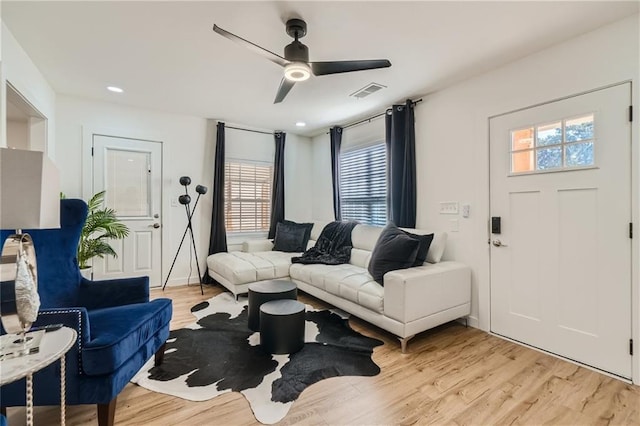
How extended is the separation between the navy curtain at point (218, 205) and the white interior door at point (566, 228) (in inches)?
146

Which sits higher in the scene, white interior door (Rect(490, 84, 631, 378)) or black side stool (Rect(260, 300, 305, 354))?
white interior door (Rect(490, 84, 631, 378))

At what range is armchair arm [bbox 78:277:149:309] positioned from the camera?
→ 6.86ft

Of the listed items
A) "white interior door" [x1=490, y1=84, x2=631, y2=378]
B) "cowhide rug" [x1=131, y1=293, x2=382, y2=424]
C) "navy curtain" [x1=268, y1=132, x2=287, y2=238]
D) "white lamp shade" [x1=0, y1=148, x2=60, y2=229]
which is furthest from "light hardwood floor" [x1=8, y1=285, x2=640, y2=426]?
"navy curtain" [x1=268, y1=132, x2=287, y2=238]

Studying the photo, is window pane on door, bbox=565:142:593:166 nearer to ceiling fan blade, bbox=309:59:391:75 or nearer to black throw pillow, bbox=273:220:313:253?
ceiling fan blade, bbox=309:59:391:75

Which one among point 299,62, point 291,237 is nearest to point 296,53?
point 299,62

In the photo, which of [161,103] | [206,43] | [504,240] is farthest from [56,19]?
[504,240]

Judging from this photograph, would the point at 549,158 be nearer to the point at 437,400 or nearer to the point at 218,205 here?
the point at 437,400

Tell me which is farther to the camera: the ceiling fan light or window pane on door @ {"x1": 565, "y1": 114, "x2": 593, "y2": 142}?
window pane on door @ {"x1": 565, "y1": 114, "x2": 593, "y2": 142}

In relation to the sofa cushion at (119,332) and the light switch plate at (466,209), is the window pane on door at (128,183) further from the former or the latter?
the light switch plate at (466,209)

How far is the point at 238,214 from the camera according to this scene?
199 inches

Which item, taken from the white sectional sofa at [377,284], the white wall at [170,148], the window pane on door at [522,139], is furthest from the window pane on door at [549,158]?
the white wall at [170,148]

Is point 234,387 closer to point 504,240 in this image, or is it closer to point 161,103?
point 504,240

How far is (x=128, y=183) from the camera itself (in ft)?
13.5

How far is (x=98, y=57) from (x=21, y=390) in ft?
8.83
